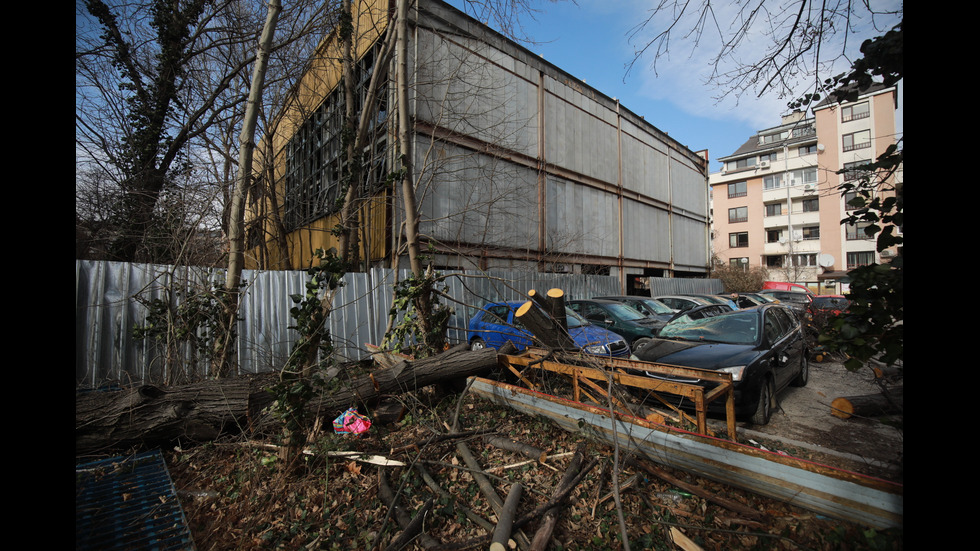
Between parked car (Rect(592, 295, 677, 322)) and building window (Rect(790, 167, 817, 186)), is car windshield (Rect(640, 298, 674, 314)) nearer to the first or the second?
parked car (Rect(592, 295, 677, 322))

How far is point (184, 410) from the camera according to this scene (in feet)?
12.5

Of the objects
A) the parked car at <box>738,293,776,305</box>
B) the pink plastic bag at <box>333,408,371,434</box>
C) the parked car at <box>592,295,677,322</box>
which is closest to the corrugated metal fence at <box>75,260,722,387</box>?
the pink plastic bag at <box>333,408,371,434</box>

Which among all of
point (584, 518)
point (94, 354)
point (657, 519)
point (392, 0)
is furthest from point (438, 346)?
point (392, 0)

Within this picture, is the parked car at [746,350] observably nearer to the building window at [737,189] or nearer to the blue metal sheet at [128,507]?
the blue metal sheet at [128,507]

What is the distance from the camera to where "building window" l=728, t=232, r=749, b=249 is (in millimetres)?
41938

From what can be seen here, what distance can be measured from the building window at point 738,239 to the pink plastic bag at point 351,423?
156 ft

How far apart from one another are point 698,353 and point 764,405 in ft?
3.04

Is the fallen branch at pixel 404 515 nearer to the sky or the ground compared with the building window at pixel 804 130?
nearer to the ground

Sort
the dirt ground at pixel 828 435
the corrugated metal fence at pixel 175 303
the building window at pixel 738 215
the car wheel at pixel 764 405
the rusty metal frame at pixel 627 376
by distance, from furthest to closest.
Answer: the building window at pixel 738 215 → the corrugated metal fence at pixel 175 303 → the car wheel at pixel 764 405 → the dirt ground at pixel 828 435 → the rusty metal frame at pixel 627 376

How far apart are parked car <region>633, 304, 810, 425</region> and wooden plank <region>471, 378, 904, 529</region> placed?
53.2 inches

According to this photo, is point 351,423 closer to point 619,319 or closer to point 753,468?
point 753,468

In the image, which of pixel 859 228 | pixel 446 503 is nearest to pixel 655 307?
pixel 859 228

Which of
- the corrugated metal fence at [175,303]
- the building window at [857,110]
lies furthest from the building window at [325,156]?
the building window at [857,110]

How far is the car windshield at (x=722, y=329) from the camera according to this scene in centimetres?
565
